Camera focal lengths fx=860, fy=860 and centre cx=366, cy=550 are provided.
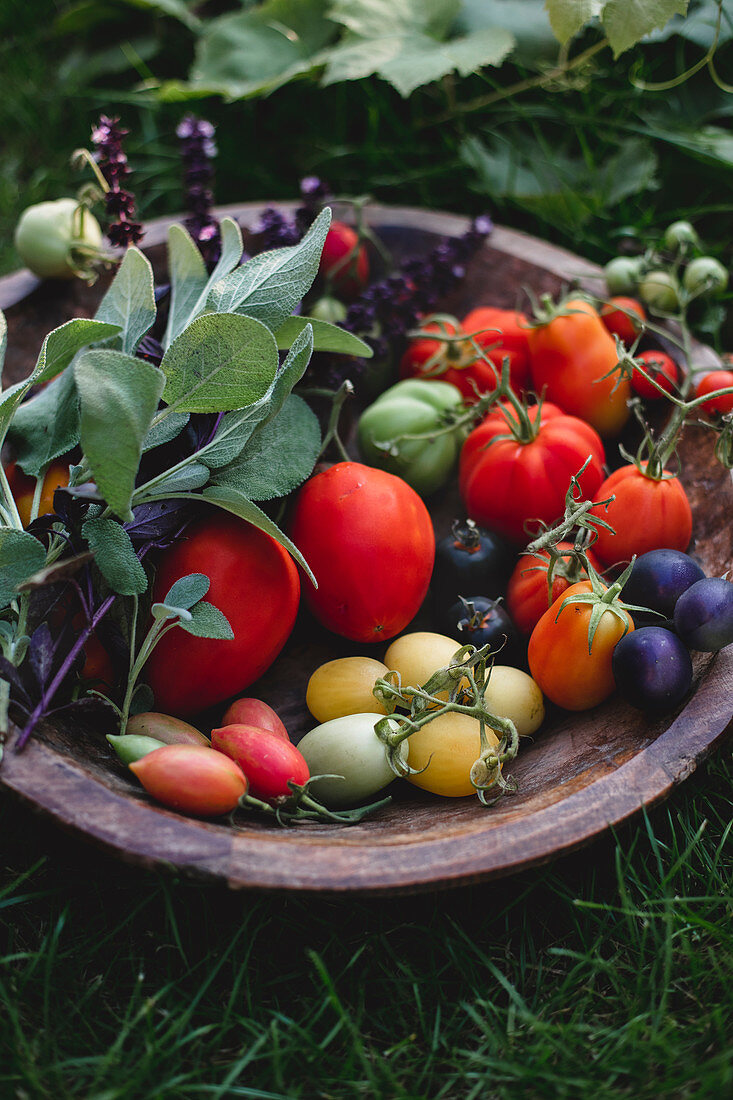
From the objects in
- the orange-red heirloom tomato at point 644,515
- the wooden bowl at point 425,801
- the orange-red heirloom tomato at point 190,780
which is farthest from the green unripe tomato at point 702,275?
the orange-red heirloom tomato at point 190,780

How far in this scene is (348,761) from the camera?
835 mm

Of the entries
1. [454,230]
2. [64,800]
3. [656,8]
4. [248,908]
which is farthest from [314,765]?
[656,8]

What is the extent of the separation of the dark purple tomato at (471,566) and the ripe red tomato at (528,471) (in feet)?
0.13

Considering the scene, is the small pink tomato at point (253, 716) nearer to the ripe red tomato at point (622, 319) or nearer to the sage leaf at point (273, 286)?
the sage leaf at point (273, 286)

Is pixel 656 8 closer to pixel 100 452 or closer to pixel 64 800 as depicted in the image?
pixel 100 452

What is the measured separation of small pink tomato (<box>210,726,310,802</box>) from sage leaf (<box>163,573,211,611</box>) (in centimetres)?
13

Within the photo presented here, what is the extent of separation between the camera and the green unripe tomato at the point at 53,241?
1.20m

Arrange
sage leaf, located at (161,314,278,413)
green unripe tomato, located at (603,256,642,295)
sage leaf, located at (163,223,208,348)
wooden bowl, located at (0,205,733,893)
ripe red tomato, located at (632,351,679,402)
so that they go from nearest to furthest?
wooden bowl, located at (0,205,733,893) → sage leaf, located at (161,314,278,413) → sage leaf, located at (163,223,208,348) → ripe red tomato, located at (632,351,679,402) → green unripe tomato, located at (603,256,642,295)

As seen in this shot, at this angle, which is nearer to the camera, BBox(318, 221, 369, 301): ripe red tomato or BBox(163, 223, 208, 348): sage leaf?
BBox(163, 223, 208, 348): sage leaf

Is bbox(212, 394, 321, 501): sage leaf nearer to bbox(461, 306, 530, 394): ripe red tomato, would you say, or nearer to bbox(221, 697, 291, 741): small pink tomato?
bbox(221, 697, 291, 741): small pink tomato

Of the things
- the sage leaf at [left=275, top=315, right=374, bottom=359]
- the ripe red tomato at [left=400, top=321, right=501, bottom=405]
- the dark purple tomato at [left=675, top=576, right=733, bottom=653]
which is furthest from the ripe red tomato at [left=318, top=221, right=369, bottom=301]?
the dark purple tomato at [left=675, top=576, right=733, bottom=653]

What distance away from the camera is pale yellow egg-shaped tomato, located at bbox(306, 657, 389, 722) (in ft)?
2.99

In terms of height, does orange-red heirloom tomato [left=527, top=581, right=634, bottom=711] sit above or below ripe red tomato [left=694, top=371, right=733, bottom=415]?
below

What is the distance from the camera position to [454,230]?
1380mm
